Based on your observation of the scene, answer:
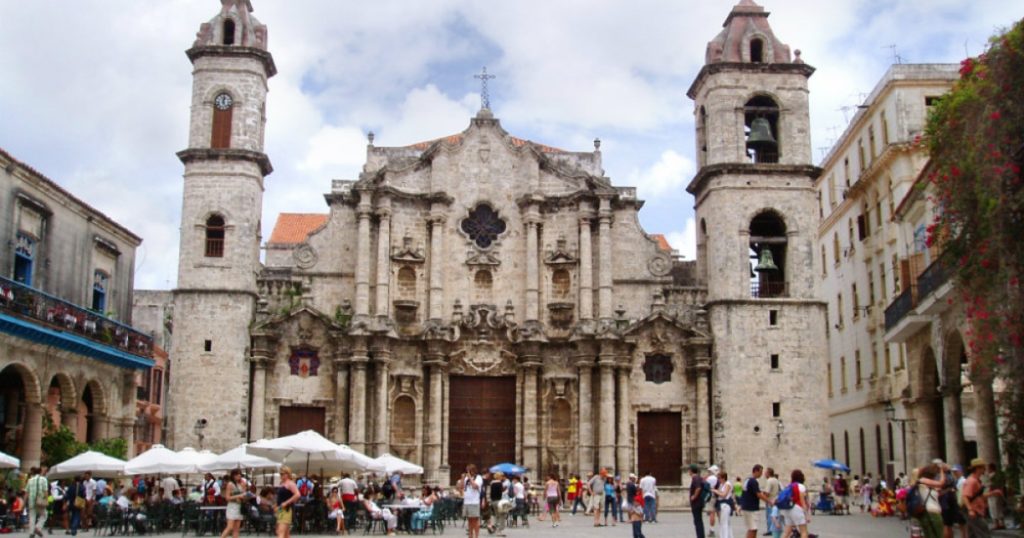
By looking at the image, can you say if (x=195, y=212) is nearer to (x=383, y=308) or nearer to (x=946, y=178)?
(x=383, y=308)

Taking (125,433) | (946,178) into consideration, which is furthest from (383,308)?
(946,178)

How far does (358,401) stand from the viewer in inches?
1442

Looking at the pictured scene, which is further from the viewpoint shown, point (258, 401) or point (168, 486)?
point (258, 401)

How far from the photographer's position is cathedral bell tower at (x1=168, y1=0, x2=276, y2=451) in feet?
119

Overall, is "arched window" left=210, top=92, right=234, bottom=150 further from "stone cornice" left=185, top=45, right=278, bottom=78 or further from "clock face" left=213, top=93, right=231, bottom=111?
"stone cornice" left=185, top=45, right=278, bottom=78

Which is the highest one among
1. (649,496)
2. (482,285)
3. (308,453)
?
(482,285)

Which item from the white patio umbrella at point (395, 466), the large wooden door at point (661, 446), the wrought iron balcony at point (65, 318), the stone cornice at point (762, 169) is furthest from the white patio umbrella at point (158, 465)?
the stone cornice at point (762, 169)

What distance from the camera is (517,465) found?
1459 inches

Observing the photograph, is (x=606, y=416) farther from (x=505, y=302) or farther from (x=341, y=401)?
(x=341, y=401)

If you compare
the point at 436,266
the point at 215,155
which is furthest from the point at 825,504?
the point at 215,155

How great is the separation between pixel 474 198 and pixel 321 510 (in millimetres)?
16220

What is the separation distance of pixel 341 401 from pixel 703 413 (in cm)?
1217

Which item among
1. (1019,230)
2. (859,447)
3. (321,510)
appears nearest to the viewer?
(1019,230)

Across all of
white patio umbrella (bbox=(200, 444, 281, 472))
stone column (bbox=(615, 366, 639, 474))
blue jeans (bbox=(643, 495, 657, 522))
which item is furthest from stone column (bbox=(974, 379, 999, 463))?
white patio umbrella (bbox=(200, 444, 281, 472))
